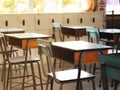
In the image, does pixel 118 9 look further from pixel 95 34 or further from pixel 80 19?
pixel 95 34

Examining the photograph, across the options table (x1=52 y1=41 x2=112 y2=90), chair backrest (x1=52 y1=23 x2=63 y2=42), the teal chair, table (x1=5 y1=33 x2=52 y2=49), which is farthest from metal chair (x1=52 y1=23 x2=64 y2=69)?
the teal chair

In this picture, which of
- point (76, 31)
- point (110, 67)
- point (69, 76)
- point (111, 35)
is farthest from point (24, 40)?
point (76, 31)

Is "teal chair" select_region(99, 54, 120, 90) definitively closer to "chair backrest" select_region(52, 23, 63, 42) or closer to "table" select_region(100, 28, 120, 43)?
"table" select_region(100, 28, 120, 43)

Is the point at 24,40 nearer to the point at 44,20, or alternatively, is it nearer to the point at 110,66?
the point at 110,66

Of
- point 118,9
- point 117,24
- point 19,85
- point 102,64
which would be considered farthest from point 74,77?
point 118,9

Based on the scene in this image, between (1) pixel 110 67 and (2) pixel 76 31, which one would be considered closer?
(1) pixel 110 67

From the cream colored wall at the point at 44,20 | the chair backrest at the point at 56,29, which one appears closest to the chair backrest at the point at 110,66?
the chair backrest at the point at 56,29

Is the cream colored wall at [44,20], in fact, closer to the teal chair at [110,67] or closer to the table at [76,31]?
the table at [76,31]

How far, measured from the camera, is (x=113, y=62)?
206 centimetres

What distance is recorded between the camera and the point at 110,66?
81.3 inches

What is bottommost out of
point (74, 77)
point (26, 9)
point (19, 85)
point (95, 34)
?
point (19, 85)

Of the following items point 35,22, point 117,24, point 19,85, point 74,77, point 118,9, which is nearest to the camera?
point 74,77

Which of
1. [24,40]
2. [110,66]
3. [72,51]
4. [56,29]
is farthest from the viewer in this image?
[56,29]

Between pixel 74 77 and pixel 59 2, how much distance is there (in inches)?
173
